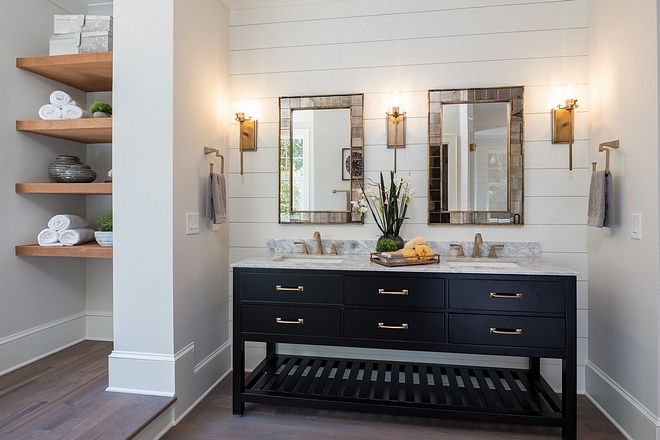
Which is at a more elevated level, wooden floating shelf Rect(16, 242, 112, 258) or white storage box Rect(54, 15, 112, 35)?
white storage box Rect(54, 15, 112, 35)

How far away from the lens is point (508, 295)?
201 cm

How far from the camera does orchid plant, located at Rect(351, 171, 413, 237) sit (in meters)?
2.56

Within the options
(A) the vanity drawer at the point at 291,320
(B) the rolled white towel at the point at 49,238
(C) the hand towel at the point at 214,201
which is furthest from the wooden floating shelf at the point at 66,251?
(A) the vanity drawer at the point at 291,320

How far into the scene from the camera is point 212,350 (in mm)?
2641

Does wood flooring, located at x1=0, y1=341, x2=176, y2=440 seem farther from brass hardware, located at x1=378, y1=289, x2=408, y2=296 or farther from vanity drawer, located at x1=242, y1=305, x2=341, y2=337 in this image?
brass hardware, located at x1=378, y1=289, x2=408, y2=296

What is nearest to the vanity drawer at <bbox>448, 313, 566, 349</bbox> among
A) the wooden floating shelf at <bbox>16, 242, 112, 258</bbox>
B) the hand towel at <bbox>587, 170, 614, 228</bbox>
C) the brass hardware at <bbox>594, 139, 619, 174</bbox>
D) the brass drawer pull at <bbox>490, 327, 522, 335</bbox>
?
the brass drawer pull at <bbox>490, 327, 522, 335</bbox>

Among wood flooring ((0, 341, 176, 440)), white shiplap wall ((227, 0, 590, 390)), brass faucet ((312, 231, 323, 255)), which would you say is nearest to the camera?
wood flooring ((0, 341, 176, 440))

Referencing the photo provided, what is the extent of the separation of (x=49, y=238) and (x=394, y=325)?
2216 mm

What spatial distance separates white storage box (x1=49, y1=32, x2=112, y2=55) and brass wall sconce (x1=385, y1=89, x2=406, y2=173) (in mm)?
1835

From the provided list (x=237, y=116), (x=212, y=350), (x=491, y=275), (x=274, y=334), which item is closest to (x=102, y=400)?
(x=212, y=350)

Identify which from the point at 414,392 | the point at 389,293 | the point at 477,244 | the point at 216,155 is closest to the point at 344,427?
the point at 414,392

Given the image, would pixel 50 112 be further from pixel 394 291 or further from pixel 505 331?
pixel 505 331

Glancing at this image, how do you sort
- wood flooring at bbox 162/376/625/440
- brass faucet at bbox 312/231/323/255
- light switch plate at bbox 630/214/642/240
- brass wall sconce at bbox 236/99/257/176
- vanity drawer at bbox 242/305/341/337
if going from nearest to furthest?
light switch plate at bbox 630/214/642/240, wood flooring at bbox 162/376/625/440, vanity drawer at bbox 242/305/341/337, brass faucet at bbox 312/231/323/255, brass wall sconce at bbox 236/99/257/176

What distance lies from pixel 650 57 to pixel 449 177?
1.14 metres
